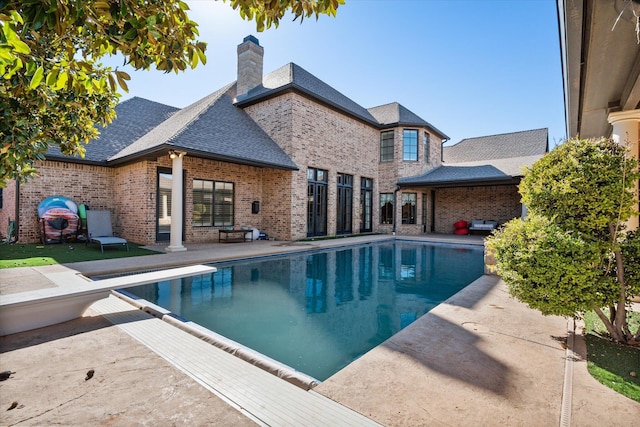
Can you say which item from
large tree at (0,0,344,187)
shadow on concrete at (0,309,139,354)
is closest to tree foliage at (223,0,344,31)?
large tree at (0,0,344,187)

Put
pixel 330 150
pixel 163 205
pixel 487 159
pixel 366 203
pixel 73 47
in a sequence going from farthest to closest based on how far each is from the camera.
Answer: pixel 487 159 → pixel 366 203 → pixel 330 150 → pixel 163 205 → pixel 73 47

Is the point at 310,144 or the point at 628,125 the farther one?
the point at 310,144

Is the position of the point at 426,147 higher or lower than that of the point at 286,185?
higher

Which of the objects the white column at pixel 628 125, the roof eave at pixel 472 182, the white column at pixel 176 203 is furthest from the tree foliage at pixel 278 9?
the roof eave at pixel 472 182

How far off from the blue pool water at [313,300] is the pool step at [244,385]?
2.31 ft

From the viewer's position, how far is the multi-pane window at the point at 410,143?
59.3 ft

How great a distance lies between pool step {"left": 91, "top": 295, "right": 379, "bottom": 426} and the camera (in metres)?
1.93

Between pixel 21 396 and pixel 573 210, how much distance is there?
5.01 meters

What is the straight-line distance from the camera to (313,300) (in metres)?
5.45

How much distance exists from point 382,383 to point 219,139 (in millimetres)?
10467

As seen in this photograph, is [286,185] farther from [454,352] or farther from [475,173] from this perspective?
[454,352]

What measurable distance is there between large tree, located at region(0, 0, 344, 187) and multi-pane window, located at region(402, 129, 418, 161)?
56.0 ft

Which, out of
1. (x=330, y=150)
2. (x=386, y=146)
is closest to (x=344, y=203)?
(x=330, y=150)

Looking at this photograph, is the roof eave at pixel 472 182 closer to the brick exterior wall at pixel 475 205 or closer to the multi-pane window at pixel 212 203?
the brick exterior wall at pixel 475 205
